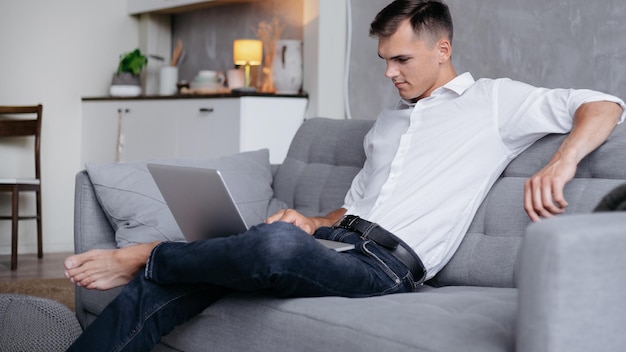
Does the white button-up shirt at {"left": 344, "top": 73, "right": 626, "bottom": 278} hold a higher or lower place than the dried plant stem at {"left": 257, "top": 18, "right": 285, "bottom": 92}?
lower

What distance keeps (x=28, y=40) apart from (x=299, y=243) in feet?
14.6

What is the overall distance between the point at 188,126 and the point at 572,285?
151 inches

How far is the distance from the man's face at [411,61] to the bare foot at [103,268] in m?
0.84

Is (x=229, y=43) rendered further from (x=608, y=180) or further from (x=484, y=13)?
(x=608, y=180)

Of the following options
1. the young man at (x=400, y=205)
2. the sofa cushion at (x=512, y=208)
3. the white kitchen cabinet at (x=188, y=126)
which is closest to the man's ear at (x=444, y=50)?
the young man at (x=400, y=205)

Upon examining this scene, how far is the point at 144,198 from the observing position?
109 inches

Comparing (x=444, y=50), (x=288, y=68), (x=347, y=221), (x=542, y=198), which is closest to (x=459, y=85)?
(x=444, y=50)

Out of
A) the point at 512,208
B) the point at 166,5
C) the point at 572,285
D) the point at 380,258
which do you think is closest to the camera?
the point at 572,285

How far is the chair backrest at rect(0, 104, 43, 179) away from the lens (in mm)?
5426

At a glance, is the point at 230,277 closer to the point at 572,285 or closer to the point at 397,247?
the point at 397,247

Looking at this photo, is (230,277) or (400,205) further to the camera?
(400,205)

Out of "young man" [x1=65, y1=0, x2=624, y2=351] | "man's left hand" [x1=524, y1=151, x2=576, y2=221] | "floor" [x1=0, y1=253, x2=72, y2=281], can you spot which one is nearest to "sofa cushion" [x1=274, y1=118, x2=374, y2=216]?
"young man" [x1=65, y1=0, x2=624, y2=351]

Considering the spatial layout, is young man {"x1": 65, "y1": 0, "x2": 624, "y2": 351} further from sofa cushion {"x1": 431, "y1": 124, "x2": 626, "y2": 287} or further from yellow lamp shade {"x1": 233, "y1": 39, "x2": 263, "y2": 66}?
yellow lamp shade {"x1": 233, "y1": 39, "x2": 263, "y2": 66}

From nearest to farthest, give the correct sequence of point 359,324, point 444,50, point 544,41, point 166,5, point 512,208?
point 359,324 < point 512,208 < point 444,50 < point 544,41 < point 166,5
